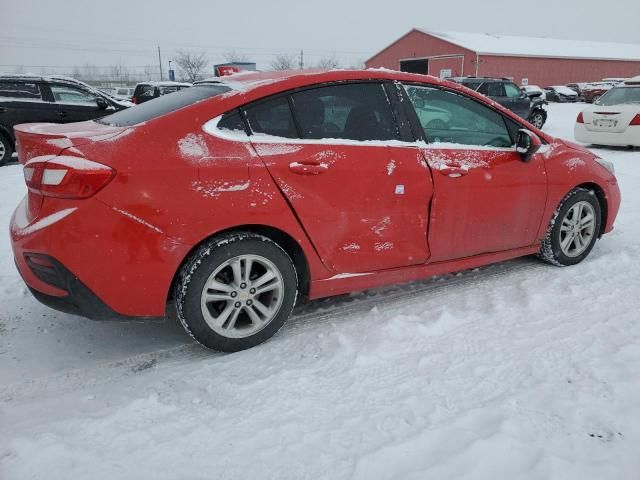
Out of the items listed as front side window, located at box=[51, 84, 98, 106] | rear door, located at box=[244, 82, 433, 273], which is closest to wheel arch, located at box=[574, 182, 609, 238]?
rear door, located at box=[244, 82, 433, 273]

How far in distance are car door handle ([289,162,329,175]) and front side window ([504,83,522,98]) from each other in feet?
47.4

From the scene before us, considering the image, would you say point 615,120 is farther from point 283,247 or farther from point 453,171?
point 283,247

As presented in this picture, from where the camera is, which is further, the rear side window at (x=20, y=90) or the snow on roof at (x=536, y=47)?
the snow on roof at (x=536, y=47)

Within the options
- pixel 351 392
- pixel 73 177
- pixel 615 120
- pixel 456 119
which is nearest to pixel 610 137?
pixel 615 120

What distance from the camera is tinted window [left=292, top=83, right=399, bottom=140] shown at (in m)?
2.84

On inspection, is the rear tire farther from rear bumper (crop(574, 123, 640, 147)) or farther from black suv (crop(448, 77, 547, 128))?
black suv (crop(448, 77, 547, 128))

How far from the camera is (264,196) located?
8.65 ft

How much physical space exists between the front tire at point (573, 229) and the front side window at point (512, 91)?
12.5 metres

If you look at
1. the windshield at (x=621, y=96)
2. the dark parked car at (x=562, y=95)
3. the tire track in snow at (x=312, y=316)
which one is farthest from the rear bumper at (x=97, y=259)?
the dark parked car at (x=562, y=95)

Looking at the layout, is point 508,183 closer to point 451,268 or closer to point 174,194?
point 451,268

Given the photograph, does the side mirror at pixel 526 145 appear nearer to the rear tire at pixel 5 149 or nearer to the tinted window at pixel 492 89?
the rear tire at pixel 5 149

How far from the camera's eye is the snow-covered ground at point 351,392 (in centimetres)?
197

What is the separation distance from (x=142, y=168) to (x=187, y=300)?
71 centimetres

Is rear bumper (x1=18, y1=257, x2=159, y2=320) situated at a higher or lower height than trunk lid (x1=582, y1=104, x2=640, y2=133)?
lower
